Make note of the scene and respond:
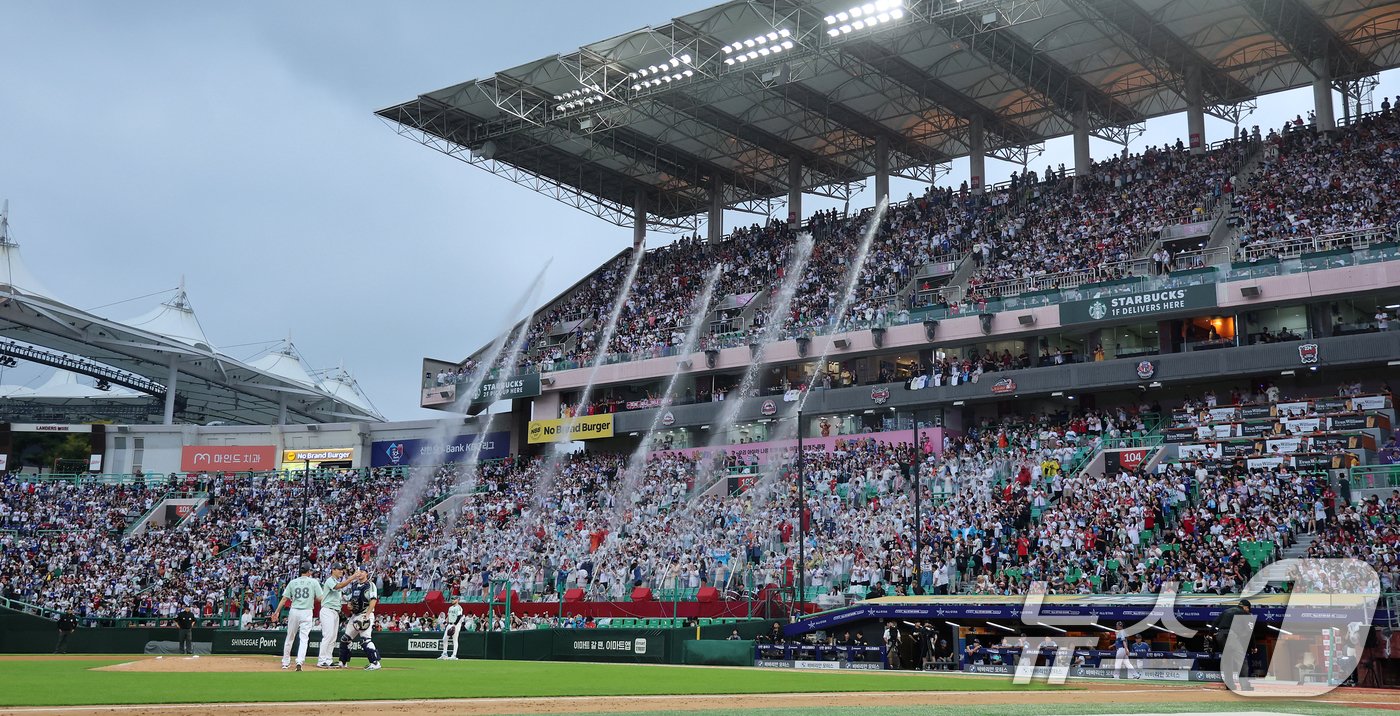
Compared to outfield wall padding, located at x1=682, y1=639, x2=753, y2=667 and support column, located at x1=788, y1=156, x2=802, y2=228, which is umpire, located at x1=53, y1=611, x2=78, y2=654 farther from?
support column, located at x1=788, y1=156, x2=802, y2=228

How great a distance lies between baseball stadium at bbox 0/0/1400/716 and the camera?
24156 mm

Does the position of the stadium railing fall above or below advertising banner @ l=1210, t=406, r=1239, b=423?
below

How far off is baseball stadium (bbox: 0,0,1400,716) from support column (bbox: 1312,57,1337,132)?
0.37 m

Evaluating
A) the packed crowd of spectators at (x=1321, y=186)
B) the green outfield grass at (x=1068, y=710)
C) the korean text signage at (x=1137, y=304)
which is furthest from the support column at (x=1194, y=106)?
the green outfield grass at (x=1068, y=710)

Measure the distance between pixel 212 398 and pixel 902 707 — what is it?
81022mm

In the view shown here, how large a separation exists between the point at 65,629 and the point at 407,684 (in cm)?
3200

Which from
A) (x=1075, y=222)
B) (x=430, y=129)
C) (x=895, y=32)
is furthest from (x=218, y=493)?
(x=1075, y=222)

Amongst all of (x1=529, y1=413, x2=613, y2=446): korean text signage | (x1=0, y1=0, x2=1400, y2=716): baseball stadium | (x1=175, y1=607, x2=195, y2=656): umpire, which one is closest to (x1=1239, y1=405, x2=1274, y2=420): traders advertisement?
(x1=0, y1=0, x2=1400, y2=716): baseball stadium

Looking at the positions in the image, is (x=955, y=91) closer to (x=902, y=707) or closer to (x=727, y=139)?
(x=727, y=139)

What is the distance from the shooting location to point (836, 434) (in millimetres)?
53125

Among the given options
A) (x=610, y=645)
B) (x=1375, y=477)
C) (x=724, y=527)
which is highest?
(x=1375, y=477)

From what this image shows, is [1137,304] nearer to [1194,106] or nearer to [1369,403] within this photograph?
[1369,403]

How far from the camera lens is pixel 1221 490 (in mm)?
35219

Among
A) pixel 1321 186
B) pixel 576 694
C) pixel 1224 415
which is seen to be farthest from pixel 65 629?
pixel 1321 186
